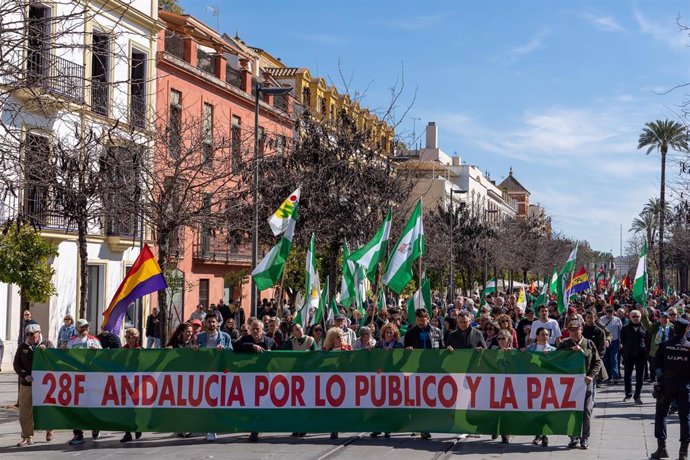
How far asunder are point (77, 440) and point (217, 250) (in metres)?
24.3

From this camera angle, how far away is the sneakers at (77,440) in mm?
12719

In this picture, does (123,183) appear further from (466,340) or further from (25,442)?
(466,340)

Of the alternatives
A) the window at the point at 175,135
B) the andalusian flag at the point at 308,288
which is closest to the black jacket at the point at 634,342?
the andalusian flag at the point at 308,288

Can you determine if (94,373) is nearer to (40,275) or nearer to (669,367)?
(669,367)

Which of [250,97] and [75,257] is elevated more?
[250,97]

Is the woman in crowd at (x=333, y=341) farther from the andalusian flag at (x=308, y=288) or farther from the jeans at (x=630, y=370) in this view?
the jeans at (x=630, y=370)

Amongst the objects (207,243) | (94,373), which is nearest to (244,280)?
(207,243)

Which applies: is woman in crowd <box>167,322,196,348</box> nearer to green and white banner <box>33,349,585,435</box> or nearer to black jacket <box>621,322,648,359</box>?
green and white banner <box>33,349,585,435</box>

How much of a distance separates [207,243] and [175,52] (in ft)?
22.6

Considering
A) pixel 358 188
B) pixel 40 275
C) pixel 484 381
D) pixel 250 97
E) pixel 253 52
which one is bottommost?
pixel 484 381

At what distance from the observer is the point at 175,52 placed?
34.3 metres

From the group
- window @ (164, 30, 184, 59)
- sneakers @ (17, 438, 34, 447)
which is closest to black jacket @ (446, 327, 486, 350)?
sneakers @ (17, 438, 34, 447)

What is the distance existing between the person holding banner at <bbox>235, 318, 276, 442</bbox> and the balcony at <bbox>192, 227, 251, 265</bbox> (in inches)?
803

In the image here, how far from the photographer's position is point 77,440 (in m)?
12.8
